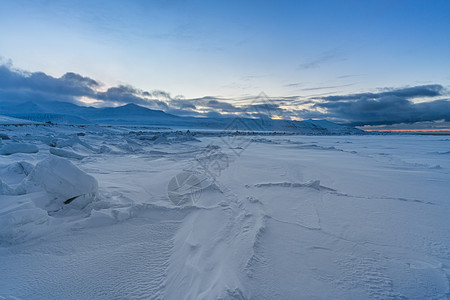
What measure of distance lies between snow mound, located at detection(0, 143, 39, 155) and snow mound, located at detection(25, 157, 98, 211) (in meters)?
3.84

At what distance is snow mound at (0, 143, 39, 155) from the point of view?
466 centimetres

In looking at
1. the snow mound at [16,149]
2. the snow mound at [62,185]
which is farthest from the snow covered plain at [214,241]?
the snow mound at [16,149]

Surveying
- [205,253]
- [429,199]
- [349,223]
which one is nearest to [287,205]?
[349,223]

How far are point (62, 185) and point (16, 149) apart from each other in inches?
166

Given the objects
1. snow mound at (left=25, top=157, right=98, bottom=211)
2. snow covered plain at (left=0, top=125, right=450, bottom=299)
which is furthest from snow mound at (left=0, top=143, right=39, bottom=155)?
snow mound at (left=25, top=157, right=98, bottom=211)

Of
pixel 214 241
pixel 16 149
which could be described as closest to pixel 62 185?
pixel 214 241

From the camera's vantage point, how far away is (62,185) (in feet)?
6.83

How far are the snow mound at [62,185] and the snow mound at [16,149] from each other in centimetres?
384

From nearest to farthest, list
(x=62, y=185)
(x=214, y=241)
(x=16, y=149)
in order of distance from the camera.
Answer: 1. (x=214, y=241)
2. (x=62, y=185)
3. (x=16, y=149)

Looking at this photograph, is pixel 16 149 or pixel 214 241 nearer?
pixel 214 241

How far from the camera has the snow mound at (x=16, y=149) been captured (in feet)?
15.3

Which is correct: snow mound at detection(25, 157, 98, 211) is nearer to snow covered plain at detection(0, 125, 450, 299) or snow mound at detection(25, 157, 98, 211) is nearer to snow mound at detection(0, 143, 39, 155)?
snow covered plain at detection(0, 125, 450, 299)

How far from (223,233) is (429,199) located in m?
2.70

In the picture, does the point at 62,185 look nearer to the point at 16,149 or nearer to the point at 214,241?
the point at 214,241
